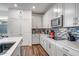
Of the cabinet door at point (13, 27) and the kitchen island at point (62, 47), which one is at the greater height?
the cabinet door at point (13, 27)

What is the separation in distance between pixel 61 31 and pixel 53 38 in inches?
9.5

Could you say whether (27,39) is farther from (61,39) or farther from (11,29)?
(61,39)

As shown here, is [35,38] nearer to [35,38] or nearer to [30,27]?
[35,38]

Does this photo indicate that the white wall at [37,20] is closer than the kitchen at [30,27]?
No

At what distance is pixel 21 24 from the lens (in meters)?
1.93

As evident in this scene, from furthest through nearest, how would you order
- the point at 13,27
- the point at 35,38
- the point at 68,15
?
the point at 68,15, the point at 35,38, the point at 13,27

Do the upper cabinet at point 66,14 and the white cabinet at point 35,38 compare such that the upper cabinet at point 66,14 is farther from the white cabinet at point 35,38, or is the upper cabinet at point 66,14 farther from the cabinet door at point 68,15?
the white cabinet at point 35,38

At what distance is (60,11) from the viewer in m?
2.44

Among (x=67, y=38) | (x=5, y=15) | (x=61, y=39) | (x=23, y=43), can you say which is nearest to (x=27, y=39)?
(x=23, y=43)

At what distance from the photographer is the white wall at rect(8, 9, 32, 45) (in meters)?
1.80

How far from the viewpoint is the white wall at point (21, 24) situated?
5.91ft

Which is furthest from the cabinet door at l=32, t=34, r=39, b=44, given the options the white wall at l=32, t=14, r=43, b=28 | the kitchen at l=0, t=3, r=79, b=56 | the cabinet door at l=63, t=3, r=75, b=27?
the cabinet door at l=63, t=3, r=75, b=27

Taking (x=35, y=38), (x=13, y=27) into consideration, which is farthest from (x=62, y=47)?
(x=13, y=27)

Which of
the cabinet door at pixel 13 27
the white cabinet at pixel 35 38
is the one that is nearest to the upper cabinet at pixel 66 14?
the white cabinet at pixel 35 38
